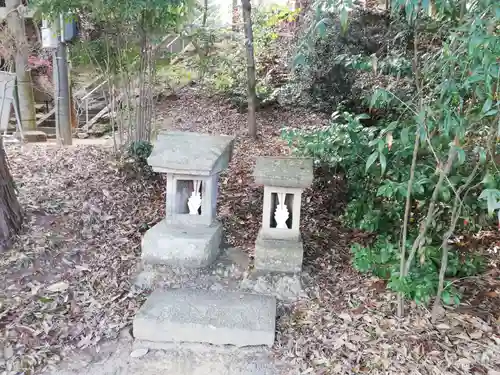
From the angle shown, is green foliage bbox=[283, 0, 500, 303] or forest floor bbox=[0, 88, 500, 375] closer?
green foliage bbox=[283, 0, 500, 303]

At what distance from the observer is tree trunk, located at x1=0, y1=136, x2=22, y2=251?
3.32 metres

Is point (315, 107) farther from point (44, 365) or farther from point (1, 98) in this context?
point (44, 365)

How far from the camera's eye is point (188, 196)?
3.68 m

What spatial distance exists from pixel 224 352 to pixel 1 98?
14.5ft

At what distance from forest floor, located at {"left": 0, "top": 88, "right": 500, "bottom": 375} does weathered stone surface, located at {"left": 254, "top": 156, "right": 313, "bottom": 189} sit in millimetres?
752

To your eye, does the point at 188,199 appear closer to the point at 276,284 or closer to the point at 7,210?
the point at 276,284

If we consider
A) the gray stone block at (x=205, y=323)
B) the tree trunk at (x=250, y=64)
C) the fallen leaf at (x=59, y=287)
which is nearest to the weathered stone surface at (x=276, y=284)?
the gray stone block at (x=205, y=323)

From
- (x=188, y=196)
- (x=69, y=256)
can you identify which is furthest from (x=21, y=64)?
(x=188, y=196)

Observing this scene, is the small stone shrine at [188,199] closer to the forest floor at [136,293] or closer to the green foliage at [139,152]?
the forest floor at [136,293]

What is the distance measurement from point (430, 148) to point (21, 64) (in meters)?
6.76

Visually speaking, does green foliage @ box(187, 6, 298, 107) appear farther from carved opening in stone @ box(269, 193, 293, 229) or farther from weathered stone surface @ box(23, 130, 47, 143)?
carved opening in stone @ box(269, 193, 293, 229)

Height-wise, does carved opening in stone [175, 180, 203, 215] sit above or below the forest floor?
above

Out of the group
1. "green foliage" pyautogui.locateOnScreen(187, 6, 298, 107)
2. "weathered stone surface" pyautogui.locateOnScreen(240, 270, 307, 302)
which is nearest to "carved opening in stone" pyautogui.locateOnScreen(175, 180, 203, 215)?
"weathered stone surface" pyautogui.locateOnScreen(240, 270, 307, 302)

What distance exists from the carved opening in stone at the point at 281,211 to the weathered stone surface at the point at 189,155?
53 centimetres
